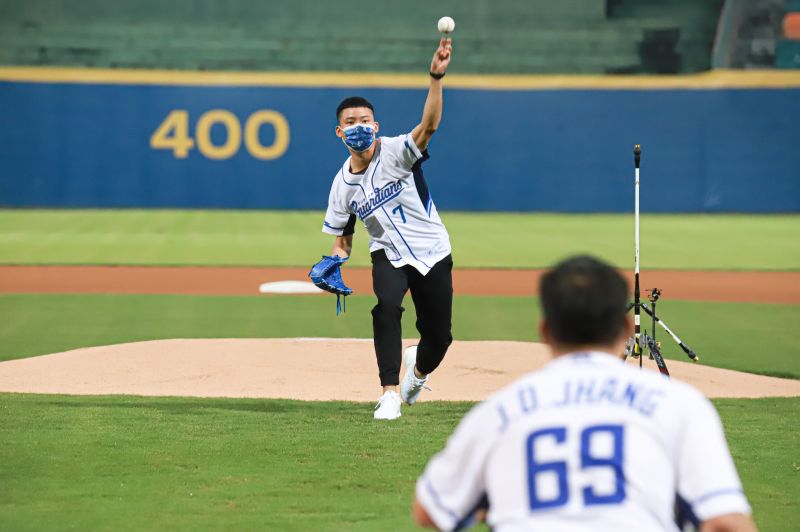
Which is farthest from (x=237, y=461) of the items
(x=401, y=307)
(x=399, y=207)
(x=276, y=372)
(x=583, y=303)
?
(x=583, y=303)

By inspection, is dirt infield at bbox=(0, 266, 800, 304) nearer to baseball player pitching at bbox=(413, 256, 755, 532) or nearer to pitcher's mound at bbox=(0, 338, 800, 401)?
pitcher's mound at bbox=(0, 338, 800, 401)

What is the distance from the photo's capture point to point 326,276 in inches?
324

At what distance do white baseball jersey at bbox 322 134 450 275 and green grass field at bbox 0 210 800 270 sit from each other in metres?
11.8

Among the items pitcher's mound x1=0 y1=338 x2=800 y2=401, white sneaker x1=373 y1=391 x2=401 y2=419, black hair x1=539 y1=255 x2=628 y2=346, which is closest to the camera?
black hair x1=539 y1=255 x2=628 y2=346

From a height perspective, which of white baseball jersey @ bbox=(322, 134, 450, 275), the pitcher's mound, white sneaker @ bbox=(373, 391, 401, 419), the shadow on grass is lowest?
the pitcher's mound

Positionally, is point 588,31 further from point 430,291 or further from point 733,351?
point 430,291

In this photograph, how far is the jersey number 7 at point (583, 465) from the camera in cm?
247

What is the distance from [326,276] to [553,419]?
5757mm

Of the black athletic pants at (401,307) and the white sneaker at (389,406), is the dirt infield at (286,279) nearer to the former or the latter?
the black athletic pants at (401,307)

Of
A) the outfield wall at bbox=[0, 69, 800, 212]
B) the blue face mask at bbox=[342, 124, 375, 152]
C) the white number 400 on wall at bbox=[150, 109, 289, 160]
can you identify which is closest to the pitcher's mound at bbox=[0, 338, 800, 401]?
the blue face mask at bbox=[342, 124, 375, 152]

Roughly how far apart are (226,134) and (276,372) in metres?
21.9

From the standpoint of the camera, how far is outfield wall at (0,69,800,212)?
30.8m

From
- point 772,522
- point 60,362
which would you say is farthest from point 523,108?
point 772,522

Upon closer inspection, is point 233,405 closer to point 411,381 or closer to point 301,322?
point 411,381
